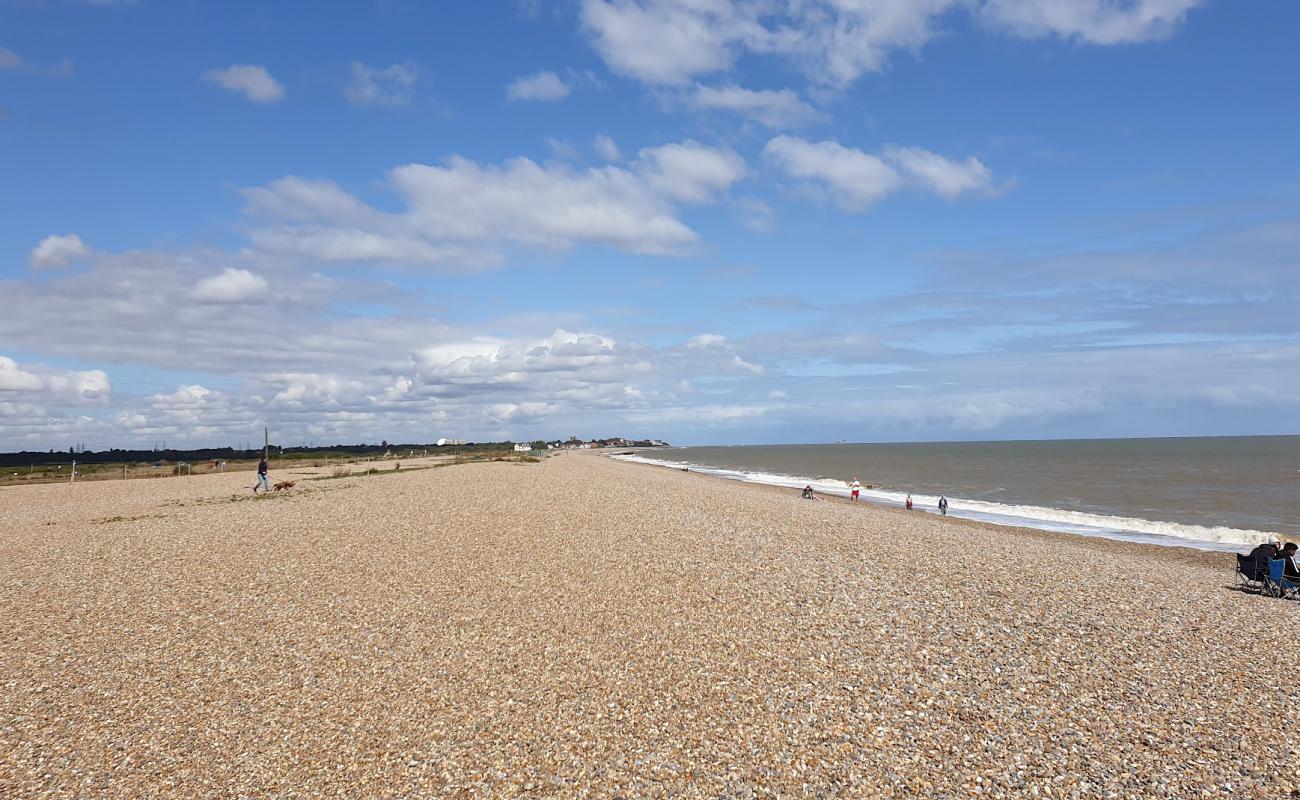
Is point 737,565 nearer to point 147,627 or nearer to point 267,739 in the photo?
point 267,739

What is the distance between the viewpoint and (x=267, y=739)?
7.61m

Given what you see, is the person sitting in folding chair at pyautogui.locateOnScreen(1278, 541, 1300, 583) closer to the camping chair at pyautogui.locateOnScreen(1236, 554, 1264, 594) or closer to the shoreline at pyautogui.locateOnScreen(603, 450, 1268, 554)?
the camping chair at pyautogui.locateOnScreen(1236, 554, 1264, 594)

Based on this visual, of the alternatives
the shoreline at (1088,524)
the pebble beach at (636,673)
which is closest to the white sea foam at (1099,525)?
the shoreline at (1088,524)

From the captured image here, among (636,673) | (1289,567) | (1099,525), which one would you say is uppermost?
(1289,567)

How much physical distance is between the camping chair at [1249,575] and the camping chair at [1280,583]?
26 centimetres

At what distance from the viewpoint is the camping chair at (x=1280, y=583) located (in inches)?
559

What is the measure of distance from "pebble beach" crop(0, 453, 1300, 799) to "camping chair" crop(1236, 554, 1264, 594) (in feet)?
2.78

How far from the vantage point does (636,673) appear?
29.7 ft

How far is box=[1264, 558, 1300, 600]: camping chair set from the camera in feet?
46.5

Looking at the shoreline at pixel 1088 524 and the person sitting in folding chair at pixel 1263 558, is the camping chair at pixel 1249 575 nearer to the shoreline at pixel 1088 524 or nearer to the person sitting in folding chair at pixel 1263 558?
the person sitting in folding chair at pixel 1263 558

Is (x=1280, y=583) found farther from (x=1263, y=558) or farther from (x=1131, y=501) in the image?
(x=1131, y=501)

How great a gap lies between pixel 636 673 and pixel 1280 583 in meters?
13.9

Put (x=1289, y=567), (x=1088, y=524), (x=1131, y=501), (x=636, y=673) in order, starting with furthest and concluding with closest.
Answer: (x=1131, y=501)
(x=1088, y=524)
(x=1289, y=567)
(x=636, y=673)

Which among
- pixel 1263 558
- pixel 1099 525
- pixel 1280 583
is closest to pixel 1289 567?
pixel 1280 583
